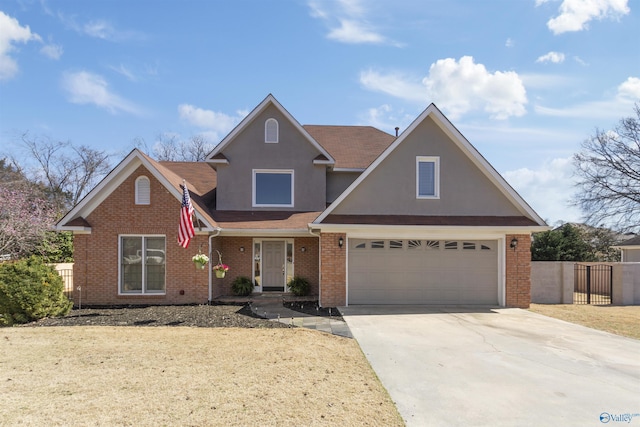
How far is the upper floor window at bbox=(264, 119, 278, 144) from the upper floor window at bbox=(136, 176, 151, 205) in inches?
190

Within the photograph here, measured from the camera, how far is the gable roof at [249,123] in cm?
1511

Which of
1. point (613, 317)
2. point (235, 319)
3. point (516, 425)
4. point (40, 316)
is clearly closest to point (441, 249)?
point (613, 317)

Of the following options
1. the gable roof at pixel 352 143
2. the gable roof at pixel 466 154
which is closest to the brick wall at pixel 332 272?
the gable roof at pixel 466 154

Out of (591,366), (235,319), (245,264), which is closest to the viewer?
(591,366)

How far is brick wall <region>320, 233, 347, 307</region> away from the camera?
1246 cm

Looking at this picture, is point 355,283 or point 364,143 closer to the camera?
point 355,283

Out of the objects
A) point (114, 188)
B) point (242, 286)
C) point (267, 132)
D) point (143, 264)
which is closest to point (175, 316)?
point (143, 264)

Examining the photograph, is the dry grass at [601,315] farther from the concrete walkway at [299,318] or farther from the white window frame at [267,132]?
the white window frame at [267,132]

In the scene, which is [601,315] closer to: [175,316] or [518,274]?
[518,274]

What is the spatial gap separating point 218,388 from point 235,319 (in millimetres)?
5094

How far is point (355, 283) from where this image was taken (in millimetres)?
12789

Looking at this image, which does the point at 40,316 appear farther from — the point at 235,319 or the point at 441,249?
the point at 441,249

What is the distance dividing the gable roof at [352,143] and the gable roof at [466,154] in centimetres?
371

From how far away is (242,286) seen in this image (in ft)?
46.5
